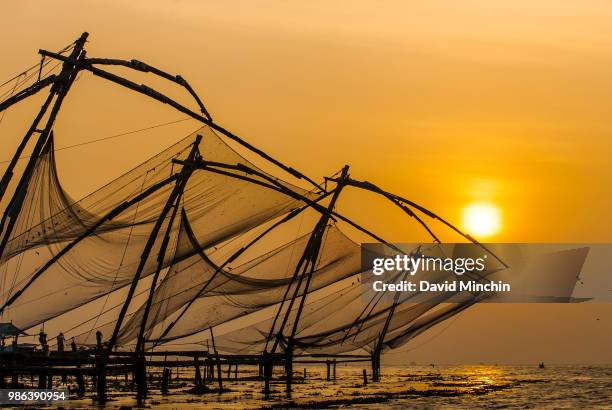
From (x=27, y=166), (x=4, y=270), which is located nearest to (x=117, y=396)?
(x=4, y=270)

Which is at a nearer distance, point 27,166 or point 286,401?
point 27,166

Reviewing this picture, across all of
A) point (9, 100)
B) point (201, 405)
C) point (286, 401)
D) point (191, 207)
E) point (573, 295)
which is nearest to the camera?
point (9, 100)

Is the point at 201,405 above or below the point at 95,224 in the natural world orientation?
below

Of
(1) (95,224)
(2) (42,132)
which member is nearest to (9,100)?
(2) (42,132)

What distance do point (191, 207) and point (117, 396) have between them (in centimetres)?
958

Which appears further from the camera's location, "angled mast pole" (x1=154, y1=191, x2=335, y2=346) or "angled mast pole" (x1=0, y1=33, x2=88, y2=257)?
"angled mast pole" (x1=154, y1=191, x2=335, y2=346)

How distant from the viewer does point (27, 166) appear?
58.6 ft

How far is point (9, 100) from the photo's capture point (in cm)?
1631

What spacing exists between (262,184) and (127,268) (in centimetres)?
385

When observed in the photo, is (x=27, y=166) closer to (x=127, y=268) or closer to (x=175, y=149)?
(x=175, y=149)

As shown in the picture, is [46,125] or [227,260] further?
[227,260]

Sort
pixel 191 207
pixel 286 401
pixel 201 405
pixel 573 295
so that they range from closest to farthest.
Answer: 1. pixel 191 207
2. pixel 201 405
3. pixel 286 401
4. pixel 573 295

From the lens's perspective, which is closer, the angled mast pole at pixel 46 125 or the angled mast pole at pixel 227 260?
the angled mast pole at pixel 46 125

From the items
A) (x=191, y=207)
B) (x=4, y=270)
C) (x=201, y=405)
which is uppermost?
(x=191, y=207)
